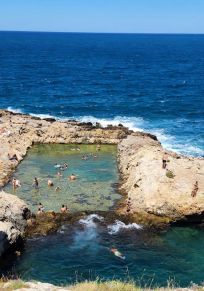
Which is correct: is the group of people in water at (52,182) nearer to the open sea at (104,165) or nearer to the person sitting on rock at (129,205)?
the open sea at (104,165)

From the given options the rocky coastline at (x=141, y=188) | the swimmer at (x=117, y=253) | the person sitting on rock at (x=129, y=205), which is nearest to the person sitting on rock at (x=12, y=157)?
the rocky coastline at (x=141, y=188)

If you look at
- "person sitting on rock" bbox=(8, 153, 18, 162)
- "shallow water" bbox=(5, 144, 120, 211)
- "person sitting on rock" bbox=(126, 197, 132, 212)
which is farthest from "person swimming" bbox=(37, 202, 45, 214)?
"person sitting on rock" bbox=(8, 153, 18, 162)

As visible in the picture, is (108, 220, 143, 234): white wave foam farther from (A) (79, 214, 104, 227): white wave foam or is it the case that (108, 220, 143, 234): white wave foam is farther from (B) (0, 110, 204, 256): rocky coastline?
(A) (79, 214, 104, 227): white wave foam

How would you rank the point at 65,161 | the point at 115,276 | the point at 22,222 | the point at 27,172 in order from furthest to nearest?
the point at 65,161, the point at 27,172, the point at 22,222, the point at 115,276

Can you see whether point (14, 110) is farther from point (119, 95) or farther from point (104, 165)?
point (104, 165)

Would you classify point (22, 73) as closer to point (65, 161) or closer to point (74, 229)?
point (65, 161)

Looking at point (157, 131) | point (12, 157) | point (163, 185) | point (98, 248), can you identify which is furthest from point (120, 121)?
point (98, 248)

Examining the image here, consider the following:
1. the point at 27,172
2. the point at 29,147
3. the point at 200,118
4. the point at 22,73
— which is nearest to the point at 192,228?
the point at 27,172
